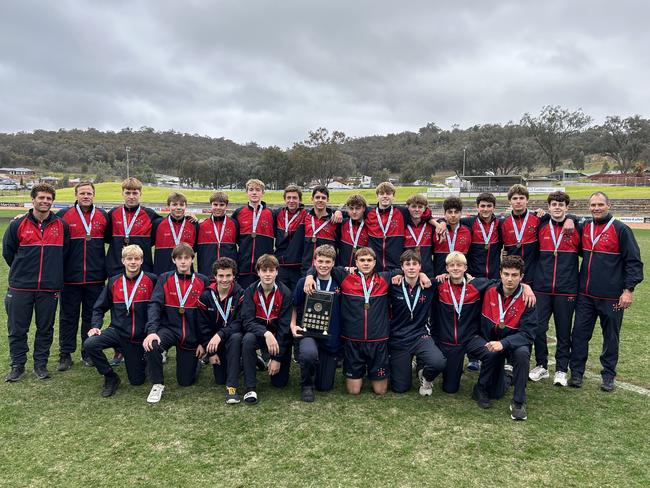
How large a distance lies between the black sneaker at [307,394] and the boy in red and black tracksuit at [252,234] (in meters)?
1.73

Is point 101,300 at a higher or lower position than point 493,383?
higher

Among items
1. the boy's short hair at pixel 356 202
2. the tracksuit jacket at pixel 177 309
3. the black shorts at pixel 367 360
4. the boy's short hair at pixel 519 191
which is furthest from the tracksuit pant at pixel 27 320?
the boy's short hair at pixel 519 191

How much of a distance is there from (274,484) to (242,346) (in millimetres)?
1574

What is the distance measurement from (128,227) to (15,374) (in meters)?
1.88

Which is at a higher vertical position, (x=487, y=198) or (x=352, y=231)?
(x=487, y=198)

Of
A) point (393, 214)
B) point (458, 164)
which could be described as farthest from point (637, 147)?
point (393, 214)

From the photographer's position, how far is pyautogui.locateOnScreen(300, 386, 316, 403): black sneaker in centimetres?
428

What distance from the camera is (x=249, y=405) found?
13.7 feet

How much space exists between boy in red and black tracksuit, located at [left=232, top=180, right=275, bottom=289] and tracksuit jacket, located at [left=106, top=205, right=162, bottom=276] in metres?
1.05

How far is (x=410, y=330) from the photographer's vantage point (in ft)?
15.2

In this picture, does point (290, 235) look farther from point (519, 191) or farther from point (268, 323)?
point (519, 191)

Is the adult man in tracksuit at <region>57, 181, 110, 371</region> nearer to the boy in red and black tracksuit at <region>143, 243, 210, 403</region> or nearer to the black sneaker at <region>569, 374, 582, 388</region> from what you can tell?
the boy in red and black tracksuit at <region>143, 243, 210, 403</region>

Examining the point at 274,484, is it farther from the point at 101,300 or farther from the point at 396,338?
the point at 101,300

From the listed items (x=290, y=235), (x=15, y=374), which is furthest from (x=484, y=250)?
(x=15, y=374)
